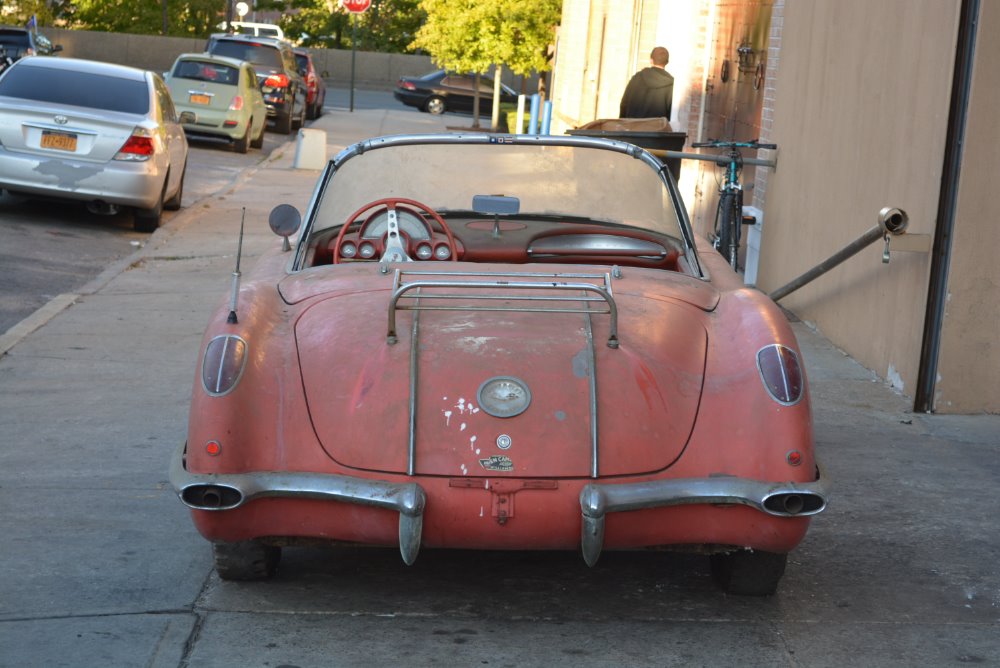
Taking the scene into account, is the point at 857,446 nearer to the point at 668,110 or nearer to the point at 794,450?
the point at 794,450

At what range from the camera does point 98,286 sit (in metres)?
10.9

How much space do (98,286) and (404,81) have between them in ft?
104

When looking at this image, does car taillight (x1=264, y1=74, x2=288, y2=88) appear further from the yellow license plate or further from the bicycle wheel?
the bicycle wheel

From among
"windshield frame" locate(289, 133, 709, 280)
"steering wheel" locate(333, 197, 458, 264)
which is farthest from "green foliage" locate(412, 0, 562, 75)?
"steering wheel" locate(333, 197, 458, 264)

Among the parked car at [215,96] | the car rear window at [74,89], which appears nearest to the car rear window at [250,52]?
the parked car at [215,96]

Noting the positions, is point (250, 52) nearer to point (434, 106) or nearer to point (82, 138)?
point (434, 106)

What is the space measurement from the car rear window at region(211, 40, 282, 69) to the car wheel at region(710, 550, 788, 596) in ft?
81.1

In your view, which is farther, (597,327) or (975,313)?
(975,313)

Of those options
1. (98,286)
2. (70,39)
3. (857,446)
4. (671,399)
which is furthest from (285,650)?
(70,39)

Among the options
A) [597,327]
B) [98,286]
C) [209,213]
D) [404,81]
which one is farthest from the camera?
[404,81]

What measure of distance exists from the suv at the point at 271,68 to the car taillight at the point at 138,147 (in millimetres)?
14177

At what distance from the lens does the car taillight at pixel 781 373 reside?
4.40 meters

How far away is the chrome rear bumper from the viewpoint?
13.4 feet

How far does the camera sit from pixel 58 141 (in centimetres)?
1323
